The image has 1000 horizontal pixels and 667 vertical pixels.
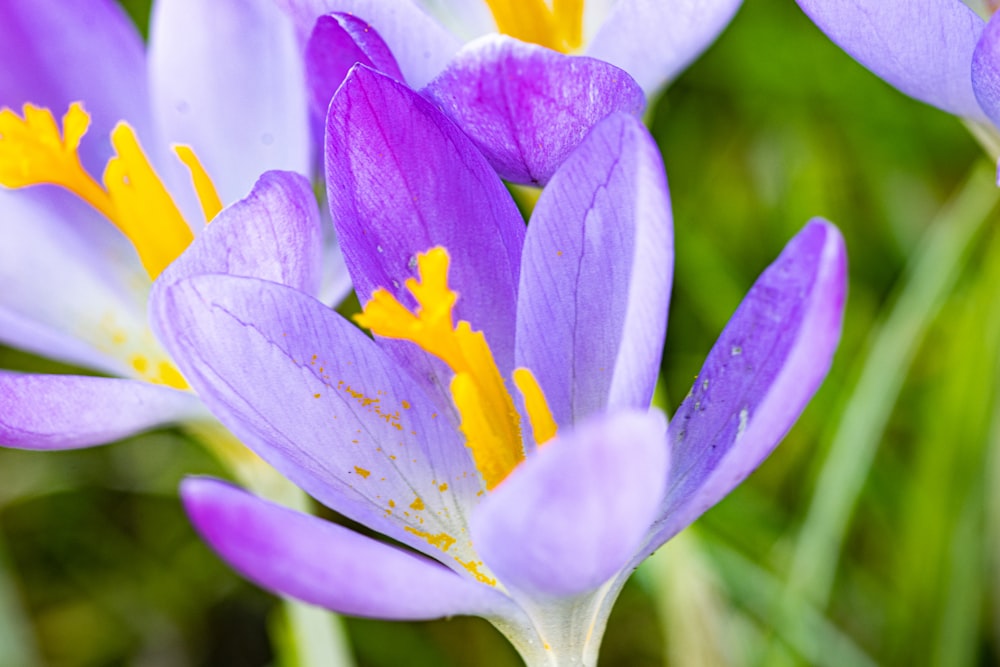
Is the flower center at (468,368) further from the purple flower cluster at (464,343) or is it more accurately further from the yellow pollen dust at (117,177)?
the yellow pollen dust at (117,177)

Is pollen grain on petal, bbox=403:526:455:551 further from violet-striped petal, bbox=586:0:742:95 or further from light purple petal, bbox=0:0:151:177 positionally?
light purple petal, bbox=0:0:151:177

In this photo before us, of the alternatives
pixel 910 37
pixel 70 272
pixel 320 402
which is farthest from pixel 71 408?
pixel 910 37

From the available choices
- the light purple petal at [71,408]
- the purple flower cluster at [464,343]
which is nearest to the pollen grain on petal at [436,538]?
the purple flower cluster at [464,343]

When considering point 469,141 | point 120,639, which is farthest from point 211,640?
point 469,141

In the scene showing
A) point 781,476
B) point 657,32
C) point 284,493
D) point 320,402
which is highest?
point 657,32

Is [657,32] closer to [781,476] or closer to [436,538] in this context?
[436,538]

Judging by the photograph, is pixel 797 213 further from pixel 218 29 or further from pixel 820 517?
pixel 218 29
